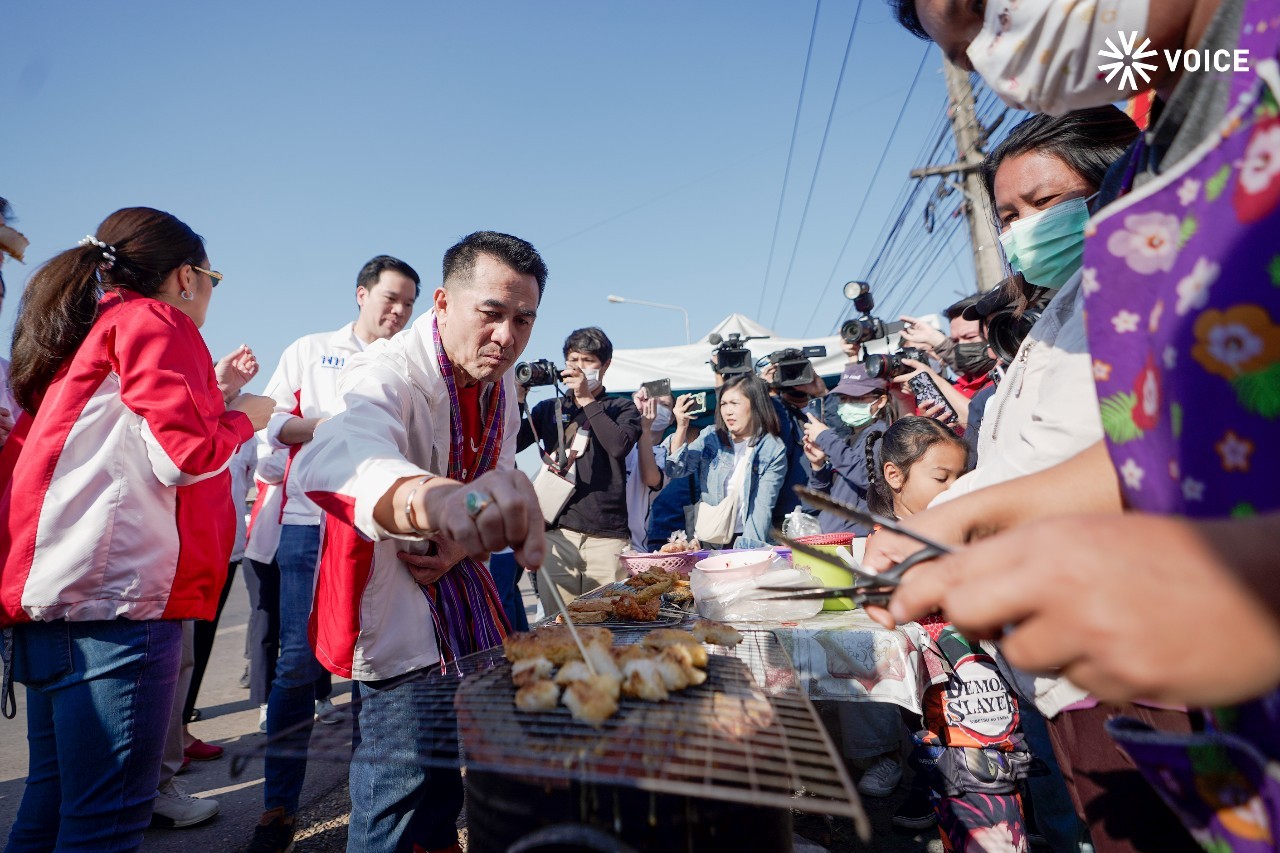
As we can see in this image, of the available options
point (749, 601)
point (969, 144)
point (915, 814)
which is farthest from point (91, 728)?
point (969, 144)

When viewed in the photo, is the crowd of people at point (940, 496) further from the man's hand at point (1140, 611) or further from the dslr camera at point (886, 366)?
the dslr camera at point (886, 366)

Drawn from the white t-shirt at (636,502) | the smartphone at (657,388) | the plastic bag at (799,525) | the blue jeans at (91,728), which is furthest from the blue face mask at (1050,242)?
the smartphone at (657,388)

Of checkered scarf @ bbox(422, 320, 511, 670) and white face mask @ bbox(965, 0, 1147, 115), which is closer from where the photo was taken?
white face mask @ bbox(965, 0, 1147, 115)

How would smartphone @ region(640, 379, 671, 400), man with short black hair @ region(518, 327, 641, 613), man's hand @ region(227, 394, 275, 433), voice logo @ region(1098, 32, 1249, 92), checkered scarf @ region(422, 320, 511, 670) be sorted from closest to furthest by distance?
Result: voice logo @ region(1098, 32, 1249, 92), checkered scarf @ region(422, 320, 511, 670), man's hand @ region(227, 394, 275, 433), man with short black hair @ region(518, 327, 641, 613), smartphone @ region(640, 379, 671, 400)

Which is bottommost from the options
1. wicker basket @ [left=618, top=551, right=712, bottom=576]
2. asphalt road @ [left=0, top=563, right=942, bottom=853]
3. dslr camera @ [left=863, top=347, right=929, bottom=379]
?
asphalt road @ [left=0, top=563, right=942, bottom=853]

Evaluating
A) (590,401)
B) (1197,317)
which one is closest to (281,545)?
(590,401)

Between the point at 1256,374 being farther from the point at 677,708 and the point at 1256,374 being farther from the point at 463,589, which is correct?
the point at 463,589

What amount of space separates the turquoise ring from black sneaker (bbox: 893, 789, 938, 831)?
3.17 meters

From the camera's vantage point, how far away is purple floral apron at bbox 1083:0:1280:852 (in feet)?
2.55

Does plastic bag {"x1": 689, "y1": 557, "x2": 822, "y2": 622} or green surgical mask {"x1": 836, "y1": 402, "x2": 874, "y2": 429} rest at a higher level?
green surgical mask {"x1": 836, "y1": 402, "x2": 874, "y2": 429}

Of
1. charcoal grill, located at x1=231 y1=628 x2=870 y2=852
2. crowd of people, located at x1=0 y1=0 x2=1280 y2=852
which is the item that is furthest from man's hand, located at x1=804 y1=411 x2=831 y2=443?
charcoal grill, located at x1=231 y1=628 x2=870 y2=852

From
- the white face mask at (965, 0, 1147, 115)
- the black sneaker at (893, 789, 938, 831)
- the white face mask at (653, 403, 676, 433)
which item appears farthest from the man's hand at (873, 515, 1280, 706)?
the white face mask at (653, 403, 676, 433)

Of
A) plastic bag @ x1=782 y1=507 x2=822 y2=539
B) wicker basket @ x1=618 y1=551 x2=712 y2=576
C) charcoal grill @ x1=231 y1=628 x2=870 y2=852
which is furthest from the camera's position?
plastic bag @ x1=782 y1=507 x2=822 y2=539

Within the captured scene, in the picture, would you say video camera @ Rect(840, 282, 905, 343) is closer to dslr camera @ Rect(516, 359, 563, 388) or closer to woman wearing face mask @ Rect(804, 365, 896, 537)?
woman wearing face mask @ Rect(804, 365, 896, 537)
